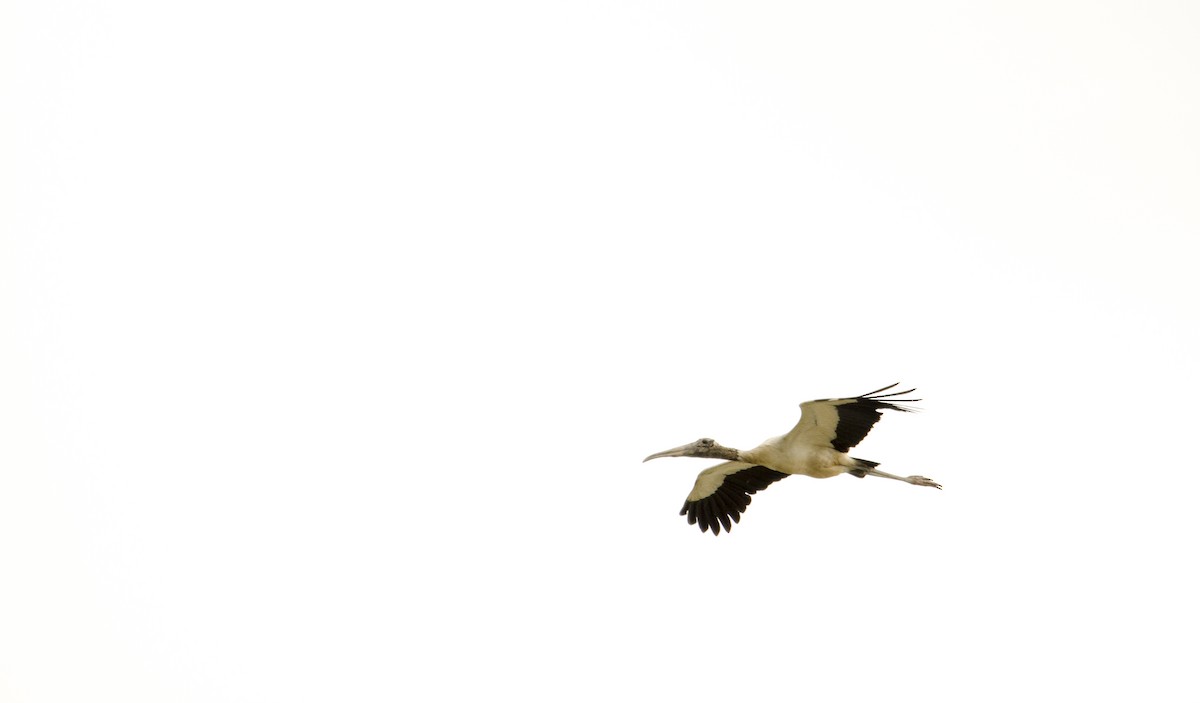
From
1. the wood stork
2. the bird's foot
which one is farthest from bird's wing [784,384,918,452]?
the bird's foot

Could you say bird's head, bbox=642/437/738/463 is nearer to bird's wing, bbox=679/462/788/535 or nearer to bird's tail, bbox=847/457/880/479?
bird's wing, bbox=679/462/788/535

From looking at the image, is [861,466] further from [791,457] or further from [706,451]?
[706,451]

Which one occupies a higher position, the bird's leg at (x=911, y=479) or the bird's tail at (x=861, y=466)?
the bird's tail at (x=861, y=466)

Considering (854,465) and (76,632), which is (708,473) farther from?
(76,632)

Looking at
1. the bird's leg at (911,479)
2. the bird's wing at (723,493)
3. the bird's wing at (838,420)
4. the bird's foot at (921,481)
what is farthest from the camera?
the bird's wing at (723,493)

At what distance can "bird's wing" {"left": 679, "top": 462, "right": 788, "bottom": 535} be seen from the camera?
26266 millimetres

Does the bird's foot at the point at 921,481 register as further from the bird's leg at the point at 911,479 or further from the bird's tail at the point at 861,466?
the bird's tail at the point at 861,466

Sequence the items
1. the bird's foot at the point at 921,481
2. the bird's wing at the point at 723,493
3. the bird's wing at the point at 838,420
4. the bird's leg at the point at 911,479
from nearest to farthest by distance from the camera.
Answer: the bird's wing at the point at 838,420 → the bird's leg at the point at 911,479 → the bird's foot at the point at 921,481 → the bird's wing at the point at 723,493

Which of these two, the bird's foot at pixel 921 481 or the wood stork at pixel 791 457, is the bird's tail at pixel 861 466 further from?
the bird's foot at pixel 921 481

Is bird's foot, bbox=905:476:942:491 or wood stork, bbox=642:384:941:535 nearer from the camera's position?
wood stork, bbox=642:384:941:535

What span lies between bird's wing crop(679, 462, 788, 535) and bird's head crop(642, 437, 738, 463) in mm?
757

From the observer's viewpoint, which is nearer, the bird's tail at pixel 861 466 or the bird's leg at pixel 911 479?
the bird's tail at pixel 861 466

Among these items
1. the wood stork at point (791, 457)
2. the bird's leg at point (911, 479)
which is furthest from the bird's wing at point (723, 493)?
the bird's leg at point (911, 479)

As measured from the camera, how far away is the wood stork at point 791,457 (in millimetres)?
23375
